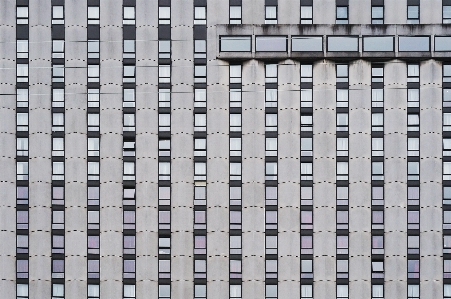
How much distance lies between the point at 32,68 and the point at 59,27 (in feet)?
12.7

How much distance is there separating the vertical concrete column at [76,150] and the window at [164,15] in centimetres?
584

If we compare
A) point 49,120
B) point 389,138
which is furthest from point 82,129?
point 389,138

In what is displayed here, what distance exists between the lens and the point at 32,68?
142 feet

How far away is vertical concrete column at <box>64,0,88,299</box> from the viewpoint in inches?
1672

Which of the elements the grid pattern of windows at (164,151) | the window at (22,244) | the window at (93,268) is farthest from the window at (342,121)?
the window at (22,244)

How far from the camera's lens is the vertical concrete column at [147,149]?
4244 cm

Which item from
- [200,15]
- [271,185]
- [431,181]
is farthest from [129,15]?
[431,181]

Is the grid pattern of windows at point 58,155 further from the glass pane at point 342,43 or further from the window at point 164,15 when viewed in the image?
the glass pane at point 342,43

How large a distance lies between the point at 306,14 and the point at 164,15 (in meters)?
11.2

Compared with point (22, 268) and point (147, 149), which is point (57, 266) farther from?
point (147, 149)

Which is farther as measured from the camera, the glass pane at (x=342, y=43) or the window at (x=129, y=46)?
the window at (x=129, y=46)

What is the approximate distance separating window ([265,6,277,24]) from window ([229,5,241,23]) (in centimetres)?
213
